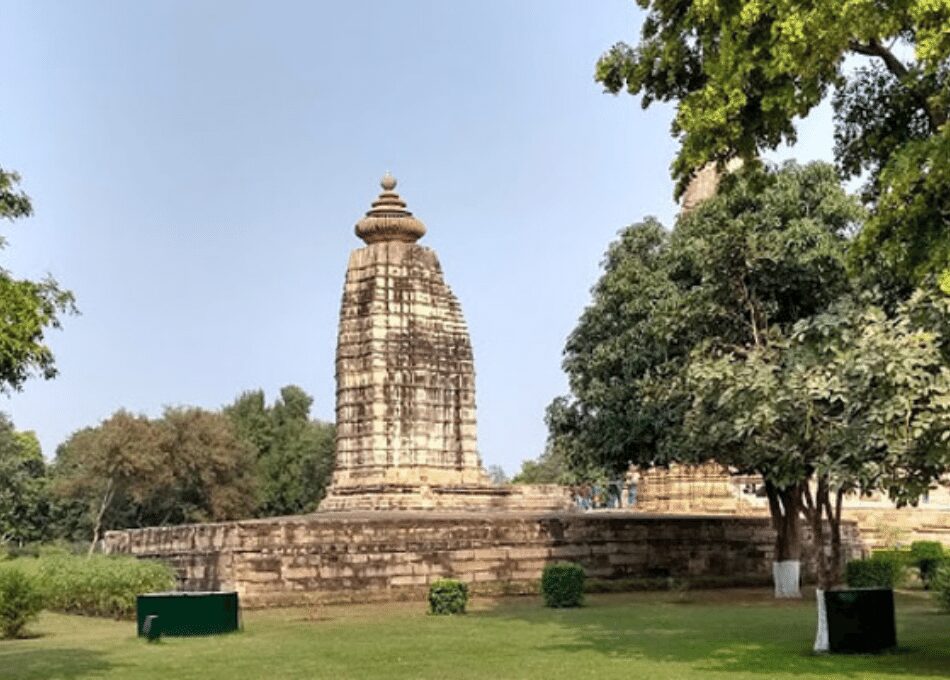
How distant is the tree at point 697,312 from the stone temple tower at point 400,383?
555cm

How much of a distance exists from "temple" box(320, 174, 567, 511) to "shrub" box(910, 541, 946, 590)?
11300mm

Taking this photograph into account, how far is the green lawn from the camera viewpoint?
13453 mm

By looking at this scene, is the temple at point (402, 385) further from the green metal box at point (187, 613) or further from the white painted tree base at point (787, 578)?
the green metal box at point (187, 613)

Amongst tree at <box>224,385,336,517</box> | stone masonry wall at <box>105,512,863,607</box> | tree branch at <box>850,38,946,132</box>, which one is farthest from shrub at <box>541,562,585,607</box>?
tree at <box>224,385,336,517</box>

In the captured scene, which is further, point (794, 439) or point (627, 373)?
point (627, 373)

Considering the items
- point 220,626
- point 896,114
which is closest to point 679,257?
point 896,114

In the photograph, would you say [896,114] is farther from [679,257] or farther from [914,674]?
[679,257]

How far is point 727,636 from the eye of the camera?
56.9 feet

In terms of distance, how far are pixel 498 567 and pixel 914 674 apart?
541 inches

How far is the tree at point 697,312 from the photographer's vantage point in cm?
2242

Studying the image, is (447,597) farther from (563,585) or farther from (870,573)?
(870,573)

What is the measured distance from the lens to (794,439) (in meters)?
14.6

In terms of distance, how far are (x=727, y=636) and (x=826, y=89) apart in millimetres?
7696

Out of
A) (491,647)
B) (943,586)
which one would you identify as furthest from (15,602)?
(943,586)
